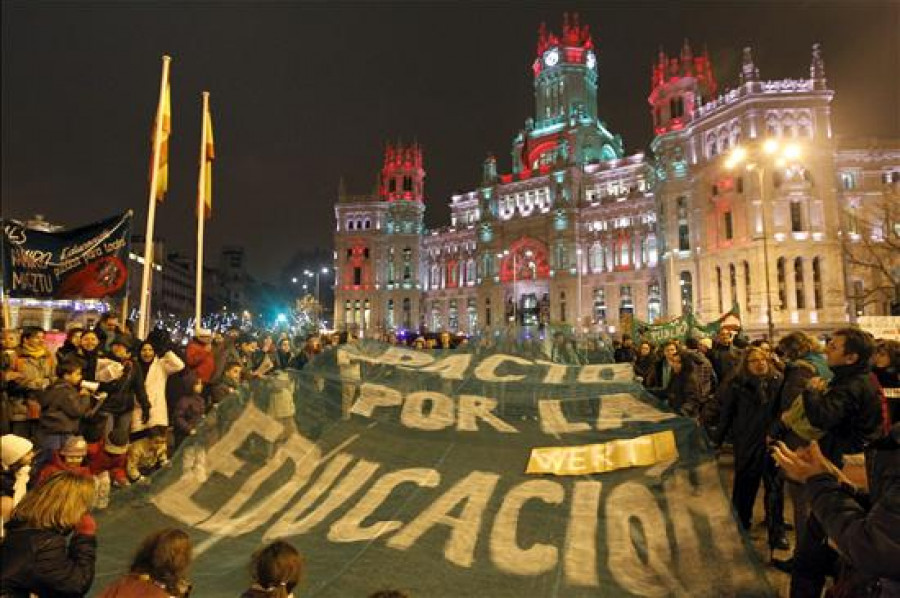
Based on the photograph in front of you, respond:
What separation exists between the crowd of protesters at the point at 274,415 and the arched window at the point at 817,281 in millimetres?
34355

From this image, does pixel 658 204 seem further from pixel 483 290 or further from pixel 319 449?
pixel 319 449

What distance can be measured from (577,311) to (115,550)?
56.7m

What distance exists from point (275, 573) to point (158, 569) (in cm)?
52

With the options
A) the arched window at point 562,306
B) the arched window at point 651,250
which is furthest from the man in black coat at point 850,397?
the arched window at point 562,306

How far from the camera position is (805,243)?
38.9 metres

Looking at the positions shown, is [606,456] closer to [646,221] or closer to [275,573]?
[275,573]

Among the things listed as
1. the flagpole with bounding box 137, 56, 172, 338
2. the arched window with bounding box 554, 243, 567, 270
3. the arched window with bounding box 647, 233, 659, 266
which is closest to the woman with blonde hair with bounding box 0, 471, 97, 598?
the flagpole with bounding box 137, 56, 172, 338

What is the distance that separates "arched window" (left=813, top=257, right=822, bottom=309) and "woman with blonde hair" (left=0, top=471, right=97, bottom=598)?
146 ft

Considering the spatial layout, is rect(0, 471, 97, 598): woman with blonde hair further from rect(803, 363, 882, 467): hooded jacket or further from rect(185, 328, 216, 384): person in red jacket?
rect(185, 328, 216, 384): person in red jacket

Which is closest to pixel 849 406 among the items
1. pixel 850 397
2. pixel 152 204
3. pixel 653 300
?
pixel 850 397

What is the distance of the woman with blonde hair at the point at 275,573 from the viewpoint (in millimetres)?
2633

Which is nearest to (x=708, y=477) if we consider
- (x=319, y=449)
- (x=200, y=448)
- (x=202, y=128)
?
(x=319, y=449)

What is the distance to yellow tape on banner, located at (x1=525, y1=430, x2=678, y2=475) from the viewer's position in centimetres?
456

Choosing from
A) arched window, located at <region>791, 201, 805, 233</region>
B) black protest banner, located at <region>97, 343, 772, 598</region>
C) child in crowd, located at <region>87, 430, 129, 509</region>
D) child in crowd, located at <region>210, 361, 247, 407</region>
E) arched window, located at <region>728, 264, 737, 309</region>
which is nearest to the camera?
black protest banner, located at <region>97, 343, 772, 598</region>
